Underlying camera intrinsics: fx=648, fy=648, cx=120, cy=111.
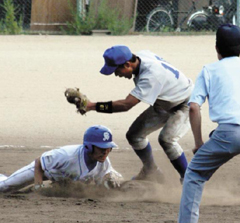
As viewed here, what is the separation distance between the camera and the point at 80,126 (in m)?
10.5

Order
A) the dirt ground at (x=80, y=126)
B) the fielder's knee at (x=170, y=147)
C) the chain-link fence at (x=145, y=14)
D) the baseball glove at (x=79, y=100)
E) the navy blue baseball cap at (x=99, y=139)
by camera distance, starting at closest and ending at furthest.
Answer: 1. the dirt ground at (x=80, y=126)
2. the navy blue baseball cap at (x=99, y=139)
3. the baseball glove at (x=79, y=100)
4. the fielder's knee at (x=170, y=147)
5. the chain-link fence at (x=145, y=14)

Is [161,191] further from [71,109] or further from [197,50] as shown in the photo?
[197,50]

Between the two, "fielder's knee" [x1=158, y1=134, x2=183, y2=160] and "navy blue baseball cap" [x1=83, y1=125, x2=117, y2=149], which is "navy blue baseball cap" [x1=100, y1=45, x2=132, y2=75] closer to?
"navy blue baseball cap" [x1=83, y1=125, x2=117, y2=149]

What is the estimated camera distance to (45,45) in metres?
14.8

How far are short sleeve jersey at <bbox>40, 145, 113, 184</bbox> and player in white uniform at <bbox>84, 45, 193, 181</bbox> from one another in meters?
0.50

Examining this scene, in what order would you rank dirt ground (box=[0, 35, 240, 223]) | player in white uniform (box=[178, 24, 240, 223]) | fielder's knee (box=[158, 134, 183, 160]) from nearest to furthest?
player in white uniform (box=[178, 24, 240, 223])
dirt ground (box=[0, 35, 240, 223])
fielder's knee (box=[158, 134, 183, 160])

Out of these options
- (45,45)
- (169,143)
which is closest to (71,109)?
(45,45)

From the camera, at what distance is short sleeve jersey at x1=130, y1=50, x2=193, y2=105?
6.26 meters

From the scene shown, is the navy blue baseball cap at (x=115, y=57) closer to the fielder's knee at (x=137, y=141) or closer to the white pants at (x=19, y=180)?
the fielder's knee at (x=137, y=141)

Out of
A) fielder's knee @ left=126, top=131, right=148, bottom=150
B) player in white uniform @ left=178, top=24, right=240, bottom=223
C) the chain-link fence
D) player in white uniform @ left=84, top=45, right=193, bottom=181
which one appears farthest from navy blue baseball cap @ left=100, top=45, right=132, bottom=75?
the chain-link fence

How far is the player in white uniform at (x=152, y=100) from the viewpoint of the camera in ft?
20.6

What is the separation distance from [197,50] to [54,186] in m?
8.68

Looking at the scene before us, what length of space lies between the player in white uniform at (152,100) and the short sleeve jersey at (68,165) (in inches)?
19.6

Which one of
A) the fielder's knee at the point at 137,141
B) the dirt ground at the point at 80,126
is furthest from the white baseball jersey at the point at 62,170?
the fielder's knee at the point at 137,141
